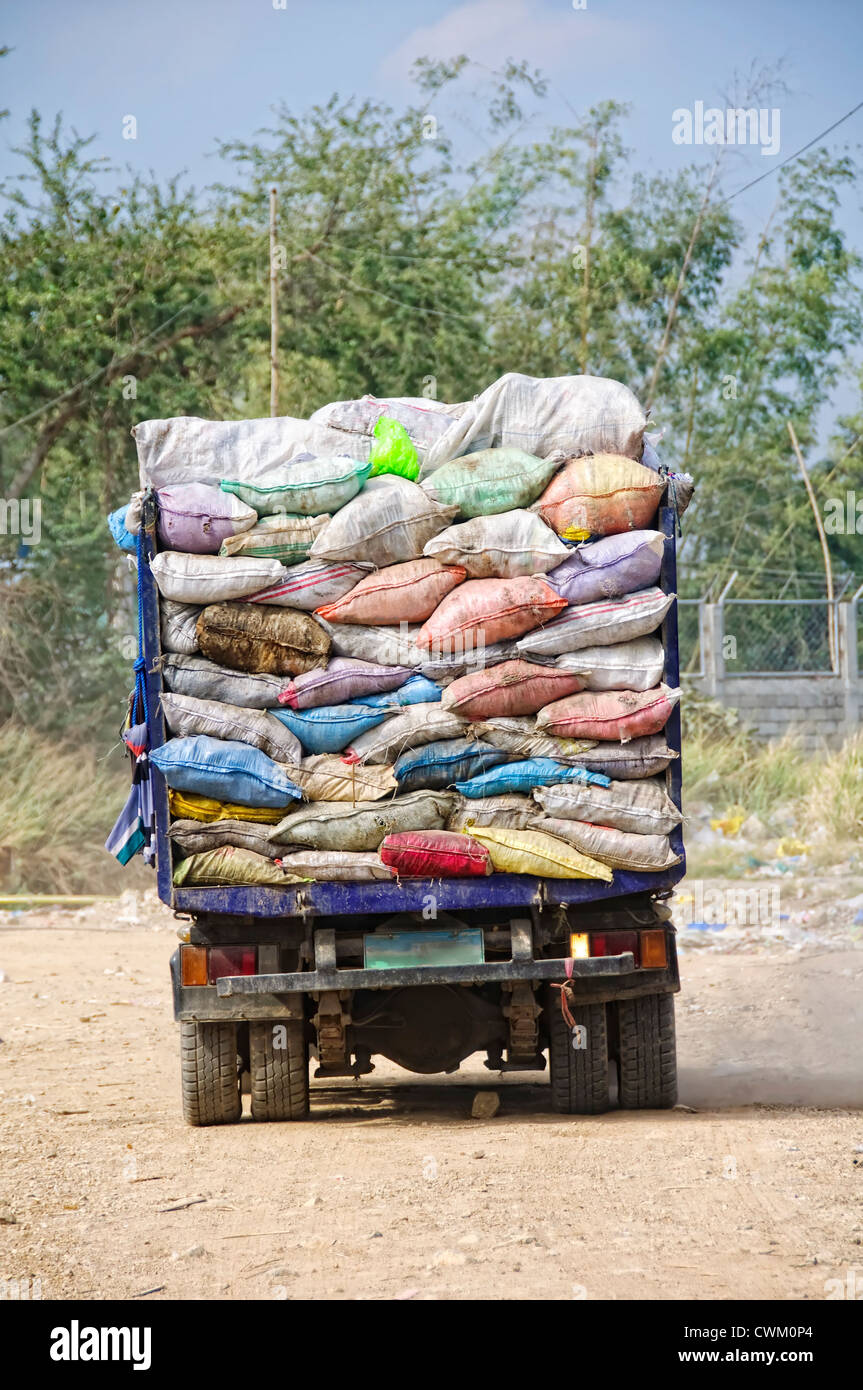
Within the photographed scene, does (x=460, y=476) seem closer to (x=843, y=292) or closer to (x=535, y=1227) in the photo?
(x=535, y=1227)

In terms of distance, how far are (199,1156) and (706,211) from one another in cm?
2030

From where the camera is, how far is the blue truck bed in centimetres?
539

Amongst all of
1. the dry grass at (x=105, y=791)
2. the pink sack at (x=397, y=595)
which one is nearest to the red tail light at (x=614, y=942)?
the pink sack at (x=397, y=595)

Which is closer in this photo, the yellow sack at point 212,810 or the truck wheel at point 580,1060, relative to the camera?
the yellow sack at point 212,810

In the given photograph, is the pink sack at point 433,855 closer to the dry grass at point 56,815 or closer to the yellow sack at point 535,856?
the yellow sack at point 535,856

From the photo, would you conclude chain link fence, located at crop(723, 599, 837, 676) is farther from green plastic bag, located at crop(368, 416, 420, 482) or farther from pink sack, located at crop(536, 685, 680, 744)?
pink sack, located at crop(536, 685, 680, 744)

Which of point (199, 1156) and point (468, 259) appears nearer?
point (199, 1156)

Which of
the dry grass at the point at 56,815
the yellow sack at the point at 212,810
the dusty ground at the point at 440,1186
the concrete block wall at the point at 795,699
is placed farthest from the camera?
the concrete block wall at the point at 795,699

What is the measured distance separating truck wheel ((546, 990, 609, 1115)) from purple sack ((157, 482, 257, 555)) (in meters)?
2.08

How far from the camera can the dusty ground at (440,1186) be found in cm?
363

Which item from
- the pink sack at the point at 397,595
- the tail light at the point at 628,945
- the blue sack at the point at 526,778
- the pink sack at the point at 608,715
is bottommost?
Answer: the tail light at the point at 628,945

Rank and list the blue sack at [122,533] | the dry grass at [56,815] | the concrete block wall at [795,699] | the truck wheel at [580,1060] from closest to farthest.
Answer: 1. the blue sack at [122,533]
2. the truck wheel at [580,1060]
3. the dry grass at [56,815]
4. the concrete block wall at [795,699]
